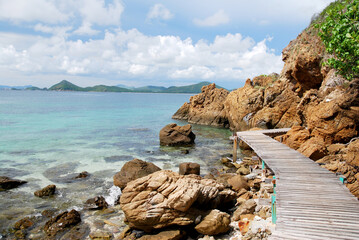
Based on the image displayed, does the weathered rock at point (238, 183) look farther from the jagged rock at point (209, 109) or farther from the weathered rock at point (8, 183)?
the jagged rock at point (209, 109)

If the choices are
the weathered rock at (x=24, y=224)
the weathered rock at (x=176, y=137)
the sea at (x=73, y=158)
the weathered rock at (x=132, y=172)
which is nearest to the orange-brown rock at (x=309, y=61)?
the sea at (x=73, y=158)

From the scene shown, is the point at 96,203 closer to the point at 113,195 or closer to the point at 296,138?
the point at 113,195

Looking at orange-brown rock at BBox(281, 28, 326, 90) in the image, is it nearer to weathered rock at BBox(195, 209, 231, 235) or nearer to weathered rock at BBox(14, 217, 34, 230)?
weathered rock at BBox(195, 209, 231, 235)

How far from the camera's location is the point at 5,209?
13594 millimetres

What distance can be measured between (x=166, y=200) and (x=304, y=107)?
19.6m

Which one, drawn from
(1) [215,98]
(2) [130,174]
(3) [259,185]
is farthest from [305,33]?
(2) [130,174]

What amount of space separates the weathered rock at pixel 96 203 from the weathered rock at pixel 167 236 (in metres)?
4.35

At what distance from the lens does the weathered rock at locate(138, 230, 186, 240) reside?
994cm

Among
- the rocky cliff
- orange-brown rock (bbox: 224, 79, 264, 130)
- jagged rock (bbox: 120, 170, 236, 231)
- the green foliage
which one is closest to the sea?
orange-brown rock (bbox: 224, 79, 264, 130)

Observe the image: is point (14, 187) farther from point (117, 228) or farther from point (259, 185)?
point (259, 185)

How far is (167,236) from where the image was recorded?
997 centimetres

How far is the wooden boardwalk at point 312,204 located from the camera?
728 cm

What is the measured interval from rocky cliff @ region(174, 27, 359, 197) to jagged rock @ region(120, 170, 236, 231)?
602 cm

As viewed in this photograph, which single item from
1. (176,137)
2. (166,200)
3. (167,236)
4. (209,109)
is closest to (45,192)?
(166,200)
